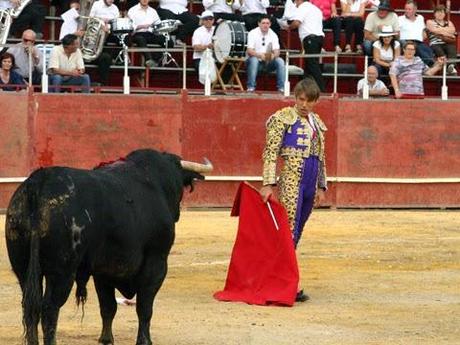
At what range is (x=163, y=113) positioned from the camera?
17734mm

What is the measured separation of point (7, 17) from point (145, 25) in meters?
2.02

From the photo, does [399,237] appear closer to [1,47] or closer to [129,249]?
[1,47]

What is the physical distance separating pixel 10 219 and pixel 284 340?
1.86 meters

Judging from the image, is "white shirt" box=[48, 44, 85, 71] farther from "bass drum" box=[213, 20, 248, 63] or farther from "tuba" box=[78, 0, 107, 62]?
"bass drum" box=[213, 20, 248, 63]

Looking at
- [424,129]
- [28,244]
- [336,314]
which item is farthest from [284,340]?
[424,129]

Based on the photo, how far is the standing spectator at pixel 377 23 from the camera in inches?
802

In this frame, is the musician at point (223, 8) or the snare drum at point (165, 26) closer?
the snare drum at point (165, 26)

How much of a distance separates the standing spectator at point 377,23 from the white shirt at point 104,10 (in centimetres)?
352

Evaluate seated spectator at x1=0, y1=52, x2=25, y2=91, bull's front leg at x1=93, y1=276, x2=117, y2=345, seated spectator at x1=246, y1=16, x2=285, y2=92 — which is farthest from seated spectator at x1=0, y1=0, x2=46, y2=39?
bull's front leg at x1=93, y1=276, x2=117, y2=345

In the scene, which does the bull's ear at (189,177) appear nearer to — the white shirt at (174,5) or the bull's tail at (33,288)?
the bull's tail at (33,288)

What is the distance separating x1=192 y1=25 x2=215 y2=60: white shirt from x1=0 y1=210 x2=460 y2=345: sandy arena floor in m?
4.03

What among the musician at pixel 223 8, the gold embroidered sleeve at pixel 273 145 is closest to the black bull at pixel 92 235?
the gold embroidered sleeve at pixel 273 145

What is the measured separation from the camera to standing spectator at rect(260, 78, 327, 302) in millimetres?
10398

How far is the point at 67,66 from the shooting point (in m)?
17.8
